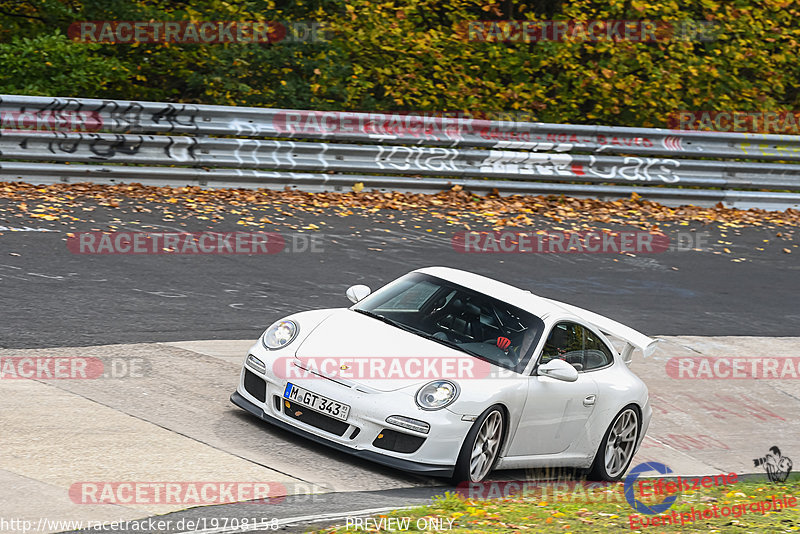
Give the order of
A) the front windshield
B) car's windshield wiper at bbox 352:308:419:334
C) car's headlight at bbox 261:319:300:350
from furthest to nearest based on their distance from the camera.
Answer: car's windshield wiper at bbox 352:308:419:334
the front windshield
car's headlight at bbox 261:319:300:350

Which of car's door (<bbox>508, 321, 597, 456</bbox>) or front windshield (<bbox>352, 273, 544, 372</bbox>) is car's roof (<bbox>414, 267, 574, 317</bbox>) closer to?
front windshield (<bbox>352, 273, 544, 372</bbox>)

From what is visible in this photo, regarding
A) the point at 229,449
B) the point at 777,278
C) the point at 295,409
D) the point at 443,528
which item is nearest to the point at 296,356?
the point at 295,409

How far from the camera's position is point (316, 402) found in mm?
7117

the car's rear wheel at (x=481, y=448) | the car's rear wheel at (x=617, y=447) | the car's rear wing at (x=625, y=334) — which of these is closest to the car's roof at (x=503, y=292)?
the car's rear wing at (x=625, y=334)

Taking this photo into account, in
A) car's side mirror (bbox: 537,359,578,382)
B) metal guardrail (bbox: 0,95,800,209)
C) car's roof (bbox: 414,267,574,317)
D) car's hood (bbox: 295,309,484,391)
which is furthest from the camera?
metal guardrail (bbox: 0,95,800,209)

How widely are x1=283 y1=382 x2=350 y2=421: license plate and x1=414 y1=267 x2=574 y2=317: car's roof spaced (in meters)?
1.65

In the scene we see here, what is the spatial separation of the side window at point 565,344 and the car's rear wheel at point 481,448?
696 mm

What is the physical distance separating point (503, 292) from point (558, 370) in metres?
0.99

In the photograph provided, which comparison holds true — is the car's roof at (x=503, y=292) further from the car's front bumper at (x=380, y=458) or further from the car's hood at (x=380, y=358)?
the car's front bumper at (x=380, y=458)

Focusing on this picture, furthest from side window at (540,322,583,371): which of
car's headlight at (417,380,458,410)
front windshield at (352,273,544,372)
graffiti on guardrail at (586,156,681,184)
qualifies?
graffiti on guardrail at (586,156,681,184)

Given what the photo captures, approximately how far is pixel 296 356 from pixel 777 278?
9585 millimetres

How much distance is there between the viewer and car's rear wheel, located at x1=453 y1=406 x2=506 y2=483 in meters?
6.99

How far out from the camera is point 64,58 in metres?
16.4

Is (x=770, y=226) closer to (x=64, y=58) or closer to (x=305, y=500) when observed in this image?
(x=64, y=58)
